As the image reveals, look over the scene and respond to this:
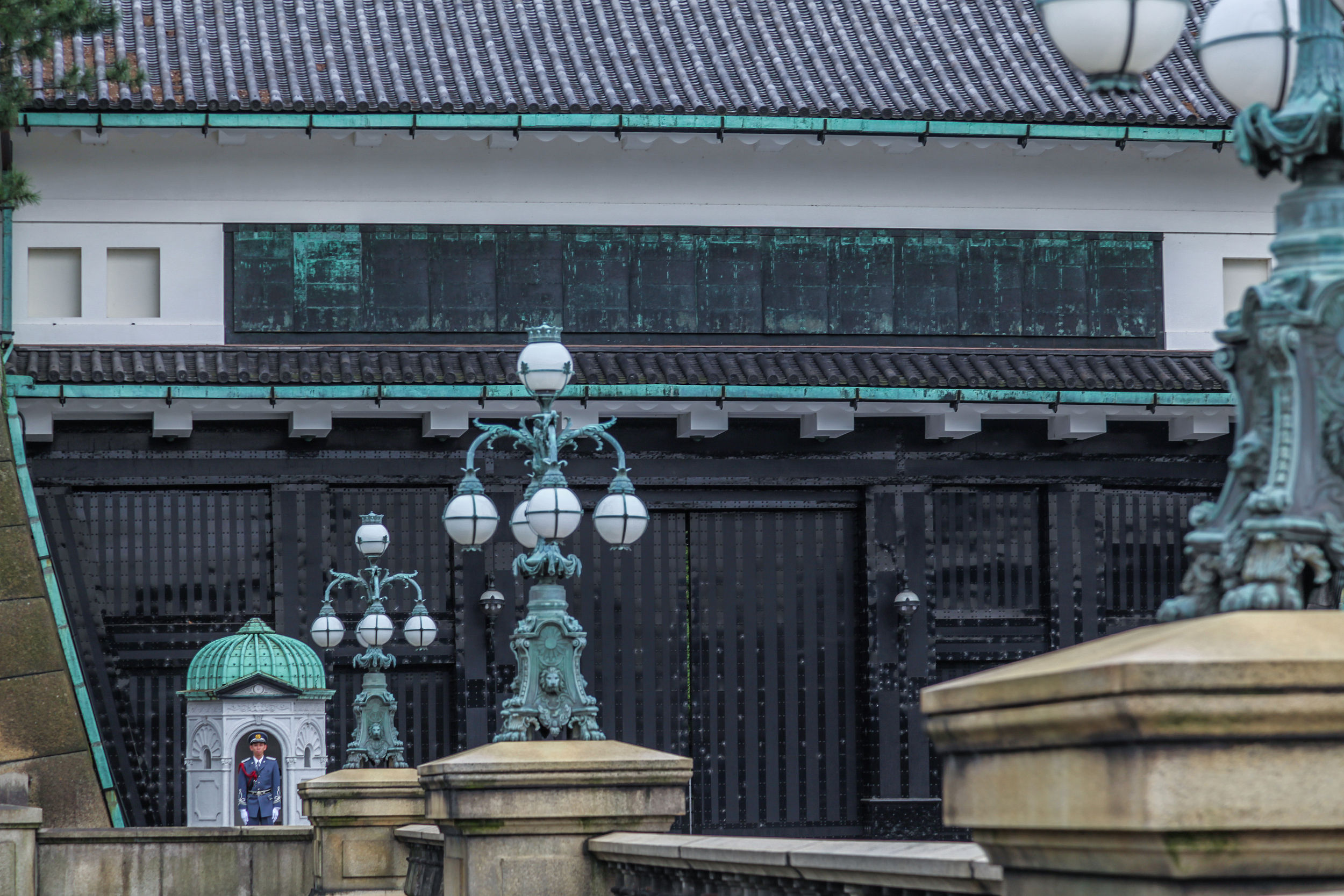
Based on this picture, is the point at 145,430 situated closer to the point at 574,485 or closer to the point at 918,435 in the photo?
the point at 574,485

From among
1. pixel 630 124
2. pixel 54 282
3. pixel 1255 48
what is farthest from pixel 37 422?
pixel 1255 48

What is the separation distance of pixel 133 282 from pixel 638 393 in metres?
6.47

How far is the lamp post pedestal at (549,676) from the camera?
1187cm

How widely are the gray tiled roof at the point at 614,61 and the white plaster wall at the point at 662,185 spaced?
2.08 ft

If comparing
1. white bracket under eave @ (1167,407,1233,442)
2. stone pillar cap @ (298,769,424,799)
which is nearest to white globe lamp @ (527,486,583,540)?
stone pillar cap @ (298,769,424,799)

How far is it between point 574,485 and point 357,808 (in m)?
9.13

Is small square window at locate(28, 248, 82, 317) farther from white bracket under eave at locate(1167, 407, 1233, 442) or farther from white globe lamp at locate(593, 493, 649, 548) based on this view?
white bracket under eave at locate(1167, 407, 1233, 442)

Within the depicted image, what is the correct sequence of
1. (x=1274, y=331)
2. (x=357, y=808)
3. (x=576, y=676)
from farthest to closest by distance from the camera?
(x=357, y=808) → (x=576, y=676) → (x=1274, y=331)

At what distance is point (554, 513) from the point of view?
1226 centimetres

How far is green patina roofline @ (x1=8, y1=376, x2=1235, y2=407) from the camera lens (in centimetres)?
2275

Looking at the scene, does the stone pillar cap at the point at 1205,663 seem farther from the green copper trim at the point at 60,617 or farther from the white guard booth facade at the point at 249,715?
the white guard booth facade at the point at 249,715

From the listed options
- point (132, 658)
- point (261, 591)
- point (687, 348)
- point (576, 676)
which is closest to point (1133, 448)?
point (687, 348)

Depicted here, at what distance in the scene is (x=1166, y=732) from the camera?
3.53m

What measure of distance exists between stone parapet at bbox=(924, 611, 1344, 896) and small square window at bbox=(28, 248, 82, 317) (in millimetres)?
22286
